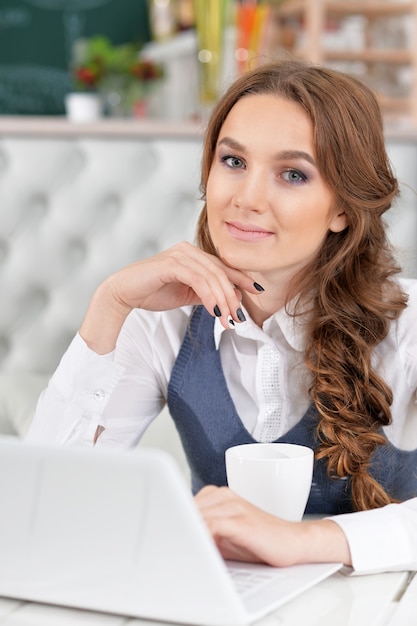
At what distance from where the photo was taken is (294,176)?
4.37 ft

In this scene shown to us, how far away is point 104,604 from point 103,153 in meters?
1.90

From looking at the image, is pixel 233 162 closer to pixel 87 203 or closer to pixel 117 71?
pixel 87 203

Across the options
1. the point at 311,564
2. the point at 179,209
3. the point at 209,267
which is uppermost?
the point at 209,267

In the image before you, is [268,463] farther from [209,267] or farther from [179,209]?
[179,209]

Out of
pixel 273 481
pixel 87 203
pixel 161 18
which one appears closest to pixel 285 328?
pixel 273 481

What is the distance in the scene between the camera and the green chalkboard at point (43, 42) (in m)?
4.93

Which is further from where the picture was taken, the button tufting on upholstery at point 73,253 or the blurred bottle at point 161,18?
the blurred bottle at point 161,18

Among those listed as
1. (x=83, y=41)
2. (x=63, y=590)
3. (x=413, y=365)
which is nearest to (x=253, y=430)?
(x=413, y=365)

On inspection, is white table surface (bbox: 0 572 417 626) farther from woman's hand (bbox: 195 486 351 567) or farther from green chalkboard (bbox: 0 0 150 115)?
green chalkboard (bbox: 0 0 150 115)

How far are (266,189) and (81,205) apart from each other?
138 centimetres

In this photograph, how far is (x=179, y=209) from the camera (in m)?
2.61

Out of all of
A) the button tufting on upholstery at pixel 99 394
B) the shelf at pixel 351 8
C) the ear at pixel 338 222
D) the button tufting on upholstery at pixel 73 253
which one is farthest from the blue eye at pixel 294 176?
the shelf at pixel 351 8

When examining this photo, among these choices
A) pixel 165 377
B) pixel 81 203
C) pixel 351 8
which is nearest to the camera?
pixel 165 377

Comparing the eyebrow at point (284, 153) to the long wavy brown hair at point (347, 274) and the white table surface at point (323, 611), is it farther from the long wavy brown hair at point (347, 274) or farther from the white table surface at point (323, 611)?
the white table surface at point (323, 611)
